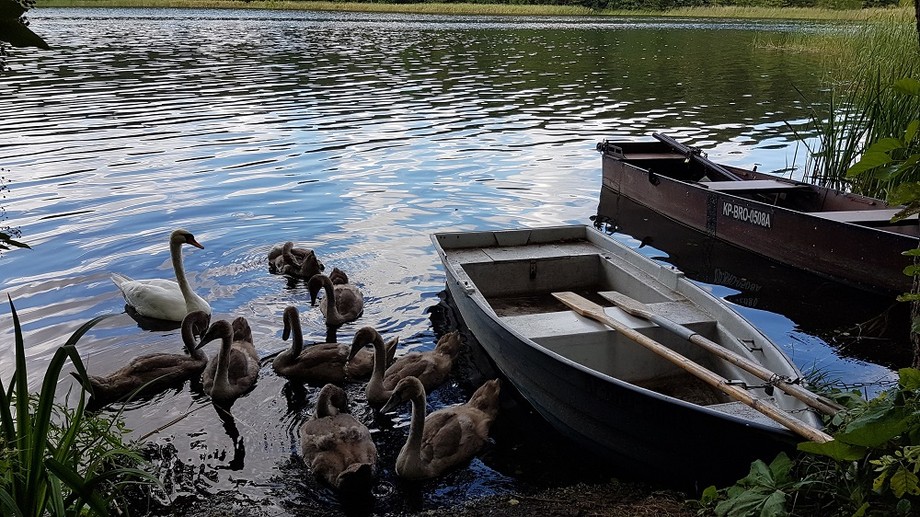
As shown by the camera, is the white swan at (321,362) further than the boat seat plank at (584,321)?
Yes

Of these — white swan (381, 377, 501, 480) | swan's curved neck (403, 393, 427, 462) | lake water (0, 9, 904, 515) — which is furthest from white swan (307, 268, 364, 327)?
swan's curved neck (403, 393, 427, 462)

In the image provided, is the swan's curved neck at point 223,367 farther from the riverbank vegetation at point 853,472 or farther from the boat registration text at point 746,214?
the boat registration text at point 746,214

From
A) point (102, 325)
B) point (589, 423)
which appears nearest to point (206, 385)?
point (102, 325)

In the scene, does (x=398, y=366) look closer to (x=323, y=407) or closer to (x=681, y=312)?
(x=323, y=407)

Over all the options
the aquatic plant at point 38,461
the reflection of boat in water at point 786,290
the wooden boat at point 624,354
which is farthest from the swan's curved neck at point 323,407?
the reflection of boat in water at point 786,290

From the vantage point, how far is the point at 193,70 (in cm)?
3400

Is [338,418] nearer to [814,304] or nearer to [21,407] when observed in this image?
[21,407]

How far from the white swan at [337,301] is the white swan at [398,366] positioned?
4.60 ft

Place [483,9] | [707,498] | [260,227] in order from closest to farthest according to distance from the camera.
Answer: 1. [707,498]
2. [260,227]
3. [483,9]

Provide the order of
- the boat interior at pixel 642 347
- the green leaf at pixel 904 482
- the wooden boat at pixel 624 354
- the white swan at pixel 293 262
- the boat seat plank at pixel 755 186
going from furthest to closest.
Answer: the boat seat plank at pixel 755 186 → the white swan at pixel 293 262 → the boat interior at pixel 642 347 → the wooden boat at pixel 624 354 → the green leaf at pixel 904 482

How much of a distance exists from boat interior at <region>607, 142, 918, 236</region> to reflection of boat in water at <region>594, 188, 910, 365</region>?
941mm

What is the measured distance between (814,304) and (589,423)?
5.76 meters

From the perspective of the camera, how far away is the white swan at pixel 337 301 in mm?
10016

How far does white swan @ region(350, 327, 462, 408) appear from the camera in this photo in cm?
805
